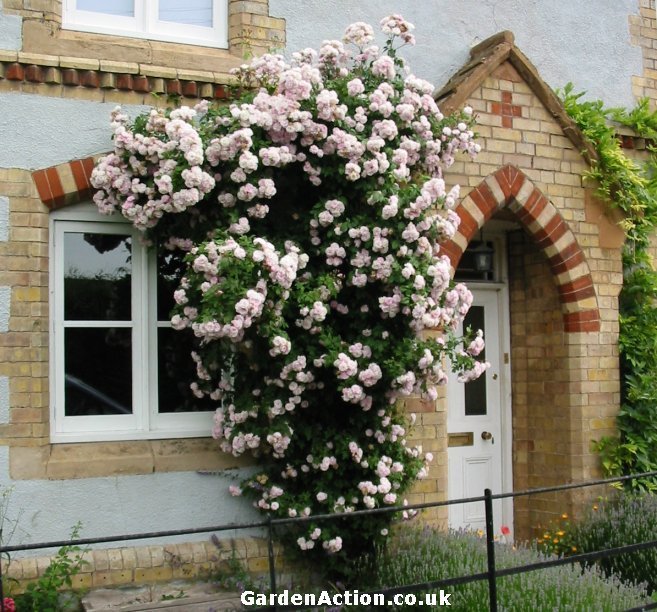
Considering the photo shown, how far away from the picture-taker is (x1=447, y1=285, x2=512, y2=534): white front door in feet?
26.1

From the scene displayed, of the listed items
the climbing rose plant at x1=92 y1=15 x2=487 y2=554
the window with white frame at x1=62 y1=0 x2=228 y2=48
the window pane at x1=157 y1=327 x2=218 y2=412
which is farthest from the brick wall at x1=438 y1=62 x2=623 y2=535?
the window pane at x1=157 y1=327 x2=218 y2=412

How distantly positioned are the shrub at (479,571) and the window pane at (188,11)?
3907 millimetres

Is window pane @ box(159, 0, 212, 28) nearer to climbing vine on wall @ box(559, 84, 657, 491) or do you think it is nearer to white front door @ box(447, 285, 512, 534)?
climbing vine on wall @ box(559, 84, 657, 491)

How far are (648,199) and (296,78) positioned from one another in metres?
3.48

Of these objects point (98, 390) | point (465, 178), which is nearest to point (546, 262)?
point (465, 178)

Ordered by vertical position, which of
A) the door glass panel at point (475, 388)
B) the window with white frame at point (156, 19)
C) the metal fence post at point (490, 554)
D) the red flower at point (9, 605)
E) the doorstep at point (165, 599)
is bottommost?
the doorstep at point (165, 599)

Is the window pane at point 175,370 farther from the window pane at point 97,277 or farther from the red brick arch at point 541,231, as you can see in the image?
the red brick arch at point 541,231

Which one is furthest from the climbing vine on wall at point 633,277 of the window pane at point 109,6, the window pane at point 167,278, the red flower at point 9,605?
the red flower at point 9,605

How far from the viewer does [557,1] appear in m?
8.03

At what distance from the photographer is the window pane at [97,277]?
6164 millimetres

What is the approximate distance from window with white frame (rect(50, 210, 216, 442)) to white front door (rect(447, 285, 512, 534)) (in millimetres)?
2500

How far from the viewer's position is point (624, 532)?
22.1 feet

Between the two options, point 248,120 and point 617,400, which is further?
point 617,400

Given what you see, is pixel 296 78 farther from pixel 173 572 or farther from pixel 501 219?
pixel 173 572
